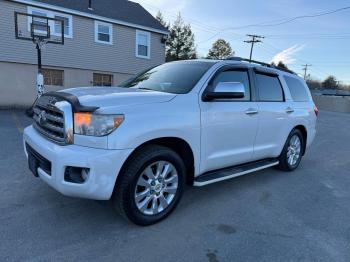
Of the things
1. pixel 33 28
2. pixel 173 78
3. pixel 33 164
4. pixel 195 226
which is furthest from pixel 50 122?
pixel 33 28

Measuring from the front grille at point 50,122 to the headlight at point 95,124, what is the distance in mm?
197

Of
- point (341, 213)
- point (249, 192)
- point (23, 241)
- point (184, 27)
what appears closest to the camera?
point (23, 241)

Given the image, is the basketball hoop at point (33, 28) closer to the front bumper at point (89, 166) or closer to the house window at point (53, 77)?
the house window at point (53, 77)

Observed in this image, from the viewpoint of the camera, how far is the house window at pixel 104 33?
16.2m

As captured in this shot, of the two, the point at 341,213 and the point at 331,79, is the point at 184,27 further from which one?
the point at 331,79

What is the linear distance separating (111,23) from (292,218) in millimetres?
15391

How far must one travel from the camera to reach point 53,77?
1530cm

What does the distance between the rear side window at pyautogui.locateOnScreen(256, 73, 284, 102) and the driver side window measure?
31 cm

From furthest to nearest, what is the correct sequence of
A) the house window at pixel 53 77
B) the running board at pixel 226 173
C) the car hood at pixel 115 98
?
the house window at pixel 53 77 < the running board at pixel 226 173 < the car hood at pixel 115 98

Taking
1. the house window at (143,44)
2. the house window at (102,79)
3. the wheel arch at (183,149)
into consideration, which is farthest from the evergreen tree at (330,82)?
the wheel arch at (183,149)

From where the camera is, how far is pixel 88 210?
3.68m

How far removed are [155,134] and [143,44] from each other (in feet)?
52.4

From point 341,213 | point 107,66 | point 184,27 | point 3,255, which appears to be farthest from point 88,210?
point 184,27

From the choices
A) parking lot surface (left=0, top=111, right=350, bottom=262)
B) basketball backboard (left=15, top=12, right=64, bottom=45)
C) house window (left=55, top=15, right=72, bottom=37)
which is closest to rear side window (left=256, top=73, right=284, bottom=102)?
parking lot surface (left=0, top=111, right=350, bottom=262)
